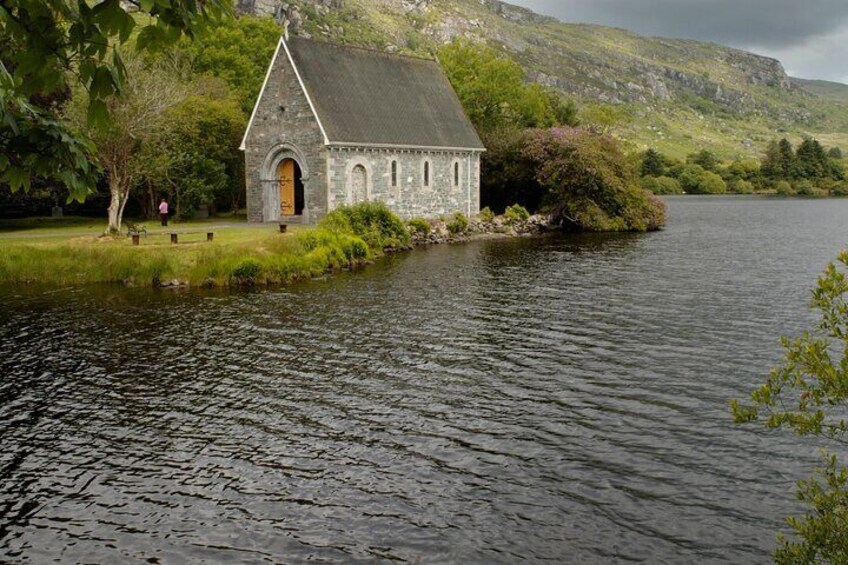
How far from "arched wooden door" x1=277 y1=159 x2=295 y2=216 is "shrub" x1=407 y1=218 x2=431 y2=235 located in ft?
27.0

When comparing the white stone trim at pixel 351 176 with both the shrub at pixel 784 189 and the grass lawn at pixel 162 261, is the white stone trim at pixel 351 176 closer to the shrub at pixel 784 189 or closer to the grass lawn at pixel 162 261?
the grass lawn at pixel 162 261

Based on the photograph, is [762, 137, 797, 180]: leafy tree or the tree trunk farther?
[762, 137, 797, 180]: leafy tree

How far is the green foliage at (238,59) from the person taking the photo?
191 ft

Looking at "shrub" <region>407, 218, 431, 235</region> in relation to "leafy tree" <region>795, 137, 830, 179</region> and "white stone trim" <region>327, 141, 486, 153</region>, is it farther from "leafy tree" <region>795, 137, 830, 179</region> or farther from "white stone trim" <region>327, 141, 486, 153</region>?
"leafy tree" <region>795, 137, 830, 179</region>

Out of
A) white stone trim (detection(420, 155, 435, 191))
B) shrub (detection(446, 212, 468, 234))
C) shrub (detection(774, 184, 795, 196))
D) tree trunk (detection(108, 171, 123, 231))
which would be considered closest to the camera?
tree trunk (detection(108, 171, 123, 231))

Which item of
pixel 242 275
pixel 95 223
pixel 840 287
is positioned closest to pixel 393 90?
pixel 95 223

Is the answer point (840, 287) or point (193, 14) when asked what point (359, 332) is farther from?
point (193, 14)

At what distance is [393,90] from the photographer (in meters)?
51.7

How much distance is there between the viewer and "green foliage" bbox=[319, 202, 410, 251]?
39500 mm

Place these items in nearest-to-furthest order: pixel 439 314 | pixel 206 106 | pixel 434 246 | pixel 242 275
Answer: pixel 439 314 → pixel 242 275 → pixel 434 246 → pixel 206 106

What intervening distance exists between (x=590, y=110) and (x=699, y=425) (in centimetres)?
7631

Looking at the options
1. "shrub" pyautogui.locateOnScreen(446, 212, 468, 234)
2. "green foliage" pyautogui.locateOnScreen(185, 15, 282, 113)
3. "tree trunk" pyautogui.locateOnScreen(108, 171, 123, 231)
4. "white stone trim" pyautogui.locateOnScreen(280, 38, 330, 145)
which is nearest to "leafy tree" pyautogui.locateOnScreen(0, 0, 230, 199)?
"tree trunk" pyautogui.locateOnScreen(108, 171, 123, 231)

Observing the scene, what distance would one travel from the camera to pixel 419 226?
47.1 metres

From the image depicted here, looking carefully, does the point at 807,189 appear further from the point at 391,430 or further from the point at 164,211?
the point at 391,430
